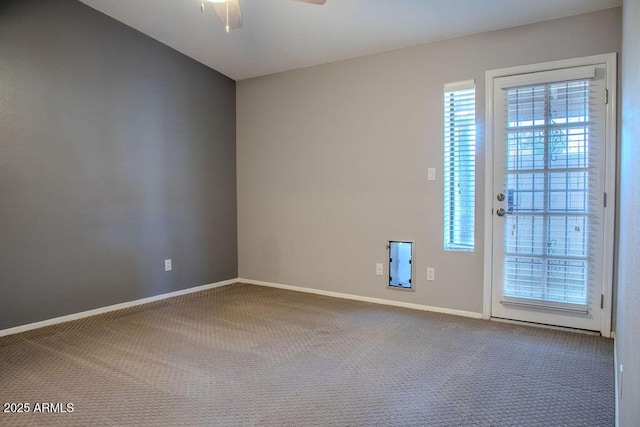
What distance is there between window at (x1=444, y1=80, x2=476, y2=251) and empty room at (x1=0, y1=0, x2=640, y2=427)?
18 millimetres

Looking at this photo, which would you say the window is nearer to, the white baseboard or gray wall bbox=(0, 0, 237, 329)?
the white baseboard

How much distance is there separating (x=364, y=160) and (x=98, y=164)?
2389 millimetres

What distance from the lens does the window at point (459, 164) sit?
10.9 feet

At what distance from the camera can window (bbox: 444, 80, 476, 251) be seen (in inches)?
131

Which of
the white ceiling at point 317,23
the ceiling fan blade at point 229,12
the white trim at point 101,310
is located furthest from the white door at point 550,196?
the white trim at point 101,310

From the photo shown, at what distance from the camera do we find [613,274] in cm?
280

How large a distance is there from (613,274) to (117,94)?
13.9ft

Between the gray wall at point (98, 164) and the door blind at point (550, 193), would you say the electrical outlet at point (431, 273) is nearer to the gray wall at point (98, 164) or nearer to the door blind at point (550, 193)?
the door blind at point (550, 193)

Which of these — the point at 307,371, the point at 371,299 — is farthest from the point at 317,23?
the point at 307,371

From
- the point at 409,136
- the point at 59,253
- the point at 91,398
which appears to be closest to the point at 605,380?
the point at 409,136

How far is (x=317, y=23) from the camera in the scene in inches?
130

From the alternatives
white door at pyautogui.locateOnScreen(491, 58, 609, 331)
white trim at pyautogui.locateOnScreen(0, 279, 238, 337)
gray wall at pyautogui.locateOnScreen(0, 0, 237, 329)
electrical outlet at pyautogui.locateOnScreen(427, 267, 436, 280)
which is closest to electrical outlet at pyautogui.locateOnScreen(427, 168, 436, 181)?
white door at pyautogui.locateOnScreen(491, 58, 609, 331)

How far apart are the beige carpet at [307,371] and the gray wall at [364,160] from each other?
652mm

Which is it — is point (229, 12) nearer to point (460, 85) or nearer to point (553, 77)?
point (460, 85)
